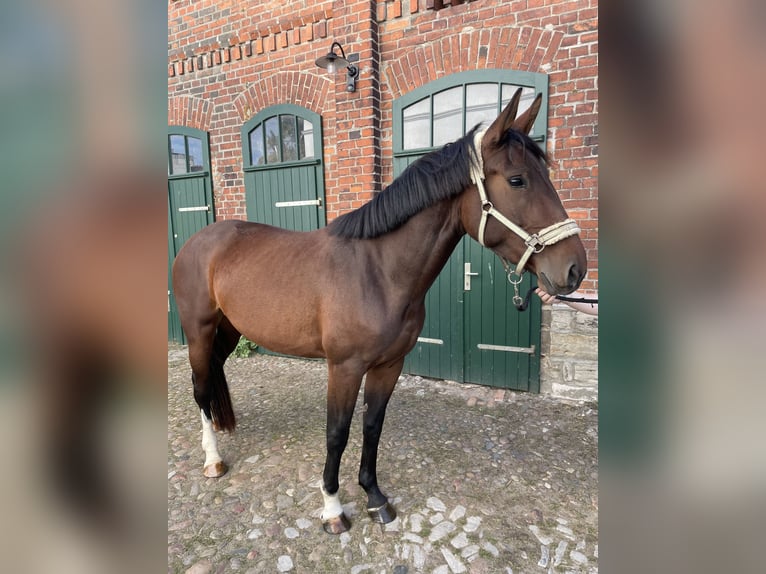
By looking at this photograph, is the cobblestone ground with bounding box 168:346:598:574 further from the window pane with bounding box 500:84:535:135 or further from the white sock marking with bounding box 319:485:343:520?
the window pane with bounding box 500:84:535:135

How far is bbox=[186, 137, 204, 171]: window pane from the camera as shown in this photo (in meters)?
4.98

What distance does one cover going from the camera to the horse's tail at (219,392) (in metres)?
2.69

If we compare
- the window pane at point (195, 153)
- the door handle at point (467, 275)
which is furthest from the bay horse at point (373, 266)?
the window pane at point (195, 153)

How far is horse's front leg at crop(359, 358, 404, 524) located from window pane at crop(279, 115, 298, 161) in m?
3.14

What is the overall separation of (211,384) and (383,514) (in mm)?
1431

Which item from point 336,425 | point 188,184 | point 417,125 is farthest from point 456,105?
point 188,184

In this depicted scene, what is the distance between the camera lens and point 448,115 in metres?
3.63

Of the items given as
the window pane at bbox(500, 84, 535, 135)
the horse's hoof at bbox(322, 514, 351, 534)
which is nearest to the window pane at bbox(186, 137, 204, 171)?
the window pane at bbox(500, 84, 535, 135)

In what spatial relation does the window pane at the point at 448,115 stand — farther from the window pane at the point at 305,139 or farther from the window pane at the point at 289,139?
the window pane at the point at 289,139

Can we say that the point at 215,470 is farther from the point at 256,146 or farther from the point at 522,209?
the point at 256,146
